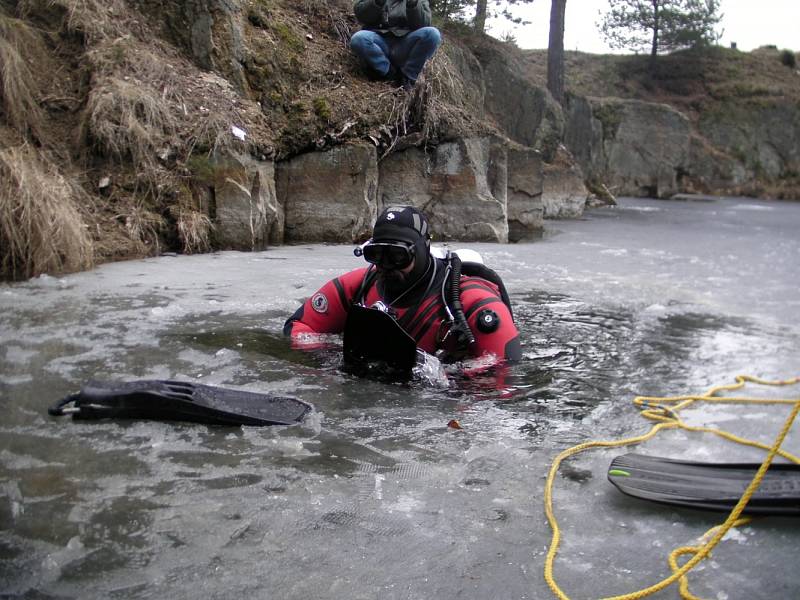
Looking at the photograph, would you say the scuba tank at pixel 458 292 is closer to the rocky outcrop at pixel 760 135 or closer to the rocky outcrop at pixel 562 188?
the rocky outcrop at pixel 562 188

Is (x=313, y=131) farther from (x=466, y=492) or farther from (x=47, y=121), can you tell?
(x=466, y=492)

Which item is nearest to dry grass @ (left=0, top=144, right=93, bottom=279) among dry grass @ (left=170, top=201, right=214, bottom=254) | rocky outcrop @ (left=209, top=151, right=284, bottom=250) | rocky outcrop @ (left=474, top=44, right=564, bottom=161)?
dry grass @ (left=170, top=201, right=214, bottom=254)

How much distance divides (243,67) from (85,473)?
23.7 ft

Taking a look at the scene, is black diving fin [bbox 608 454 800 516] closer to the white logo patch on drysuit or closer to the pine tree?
the white logo patch on drysuit

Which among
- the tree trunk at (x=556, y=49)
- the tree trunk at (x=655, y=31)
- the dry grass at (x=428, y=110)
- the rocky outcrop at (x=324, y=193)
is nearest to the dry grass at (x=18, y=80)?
the rocky outcrop at (x=324, y=193)

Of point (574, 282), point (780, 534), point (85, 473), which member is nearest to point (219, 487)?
point (85, 473)

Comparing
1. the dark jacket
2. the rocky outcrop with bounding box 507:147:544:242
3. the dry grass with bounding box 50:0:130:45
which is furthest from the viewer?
the rocky outcrop with bounding box 507:147:544:242

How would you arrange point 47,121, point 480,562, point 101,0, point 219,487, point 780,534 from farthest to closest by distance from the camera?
point 101,0, point 47,121, point 219,487, point 780,534, point 480,562

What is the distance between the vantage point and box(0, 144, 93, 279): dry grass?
5809mm

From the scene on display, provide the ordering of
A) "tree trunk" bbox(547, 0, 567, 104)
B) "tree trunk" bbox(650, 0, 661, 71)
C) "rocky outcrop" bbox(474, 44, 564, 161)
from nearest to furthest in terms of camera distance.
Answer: "rocky outcrop" bbox(474, 44, 564, 161), "tree trunk" bbox(547, 0, 567, 104), "tree trunk" bbox(650, 0, 661, 71)

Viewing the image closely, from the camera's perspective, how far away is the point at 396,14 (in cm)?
884

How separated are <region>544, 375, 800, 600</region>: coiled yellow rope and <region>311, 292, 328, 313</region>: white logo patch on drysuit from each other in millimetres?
1796

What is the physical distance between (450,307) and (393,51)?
6122 mm

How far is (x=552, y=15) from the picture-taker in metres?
17.5
